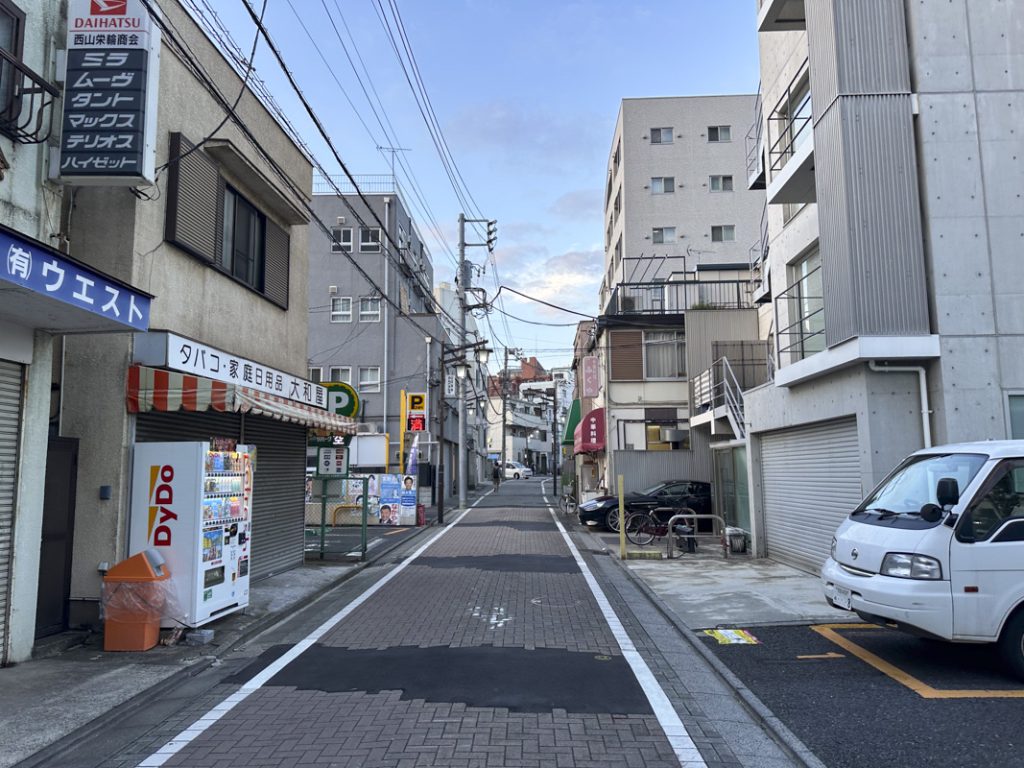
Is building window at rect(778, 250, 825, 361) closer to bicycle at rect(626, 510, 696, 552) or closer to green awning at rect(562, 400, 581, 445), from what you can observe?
bicycle at rect(626, 510, 696, 552)

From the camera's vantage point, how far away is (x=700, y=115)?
37.1 m

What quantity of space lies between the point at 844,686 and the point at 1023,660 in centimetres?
143

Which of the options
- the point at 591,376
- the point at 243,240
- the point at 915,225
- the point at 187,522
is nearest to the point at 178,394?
the point at 187,522

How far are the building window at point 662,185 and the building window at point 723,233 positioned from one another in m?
2.91

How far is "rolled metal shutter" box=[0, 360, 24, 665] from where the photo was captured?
6707 millimetres

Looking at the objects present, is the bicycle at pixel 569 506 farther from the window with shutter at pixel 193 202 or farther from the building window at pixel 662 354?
the window with shutter at pixel 193 202

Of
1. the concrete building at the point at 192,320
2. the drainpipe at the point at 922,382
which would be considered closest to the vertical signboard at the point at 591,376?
the concrete building at the point at 192,320

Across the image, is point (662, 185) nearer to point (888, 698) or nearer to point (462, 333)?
point (462, 333)

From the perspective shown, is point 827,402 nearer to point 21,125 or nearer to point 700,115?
point 21,125

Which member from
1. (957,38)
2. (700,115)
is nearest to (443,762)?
(957,38)

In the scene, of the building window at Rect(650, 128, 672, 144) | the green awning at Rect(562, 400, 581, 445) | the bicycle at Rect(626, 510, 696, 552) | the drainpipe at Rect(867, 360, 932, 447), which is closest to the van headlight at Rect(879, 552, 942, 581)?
the drainpipe at Rect(867, 360, 932, 447)

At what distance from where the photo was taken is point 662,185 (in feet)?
120

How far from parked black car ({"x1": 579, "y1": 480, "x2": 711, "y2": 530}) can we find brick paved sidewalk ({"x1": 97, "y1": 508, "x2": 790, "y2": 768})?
35.2 ft

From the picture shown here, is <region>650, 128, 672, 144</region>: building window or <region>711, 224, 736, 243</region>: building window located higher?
<region>650, 128, 672, 144</region>: building window
